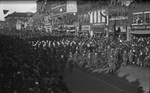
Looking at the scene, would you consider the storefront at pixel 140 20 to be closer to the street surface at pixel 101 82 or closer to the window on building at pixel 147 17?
the window on building at pixel 147 17

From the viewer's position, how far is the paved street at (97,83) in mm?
13930

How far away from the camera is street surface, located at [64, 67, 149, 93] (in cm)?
1397

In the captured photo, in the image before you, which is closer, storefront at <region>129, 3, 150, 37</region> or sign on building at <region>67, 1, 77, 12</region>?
storefront at <region>129, 3, 150, 37</region>

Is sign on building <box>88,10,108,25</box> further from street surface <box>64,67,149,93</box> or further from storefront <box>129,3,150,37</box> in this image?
street surface <box>64,67,149,93</box>

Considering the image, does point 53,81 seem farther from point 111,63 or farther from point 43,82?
point 111,63

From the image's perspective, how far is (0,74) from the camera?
34.3 ft

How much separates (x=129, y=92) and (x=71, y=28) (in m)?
35.3

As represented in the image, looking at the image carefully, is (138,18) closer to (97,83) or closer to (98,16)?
(98,16)

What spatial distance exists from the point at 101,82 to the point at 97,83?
381 mm

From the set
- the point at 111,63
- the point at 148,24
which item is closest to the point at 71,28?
the point at 148,24

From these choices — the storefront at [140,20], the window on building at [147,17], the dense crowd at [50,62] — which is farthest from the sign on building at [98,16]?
the dense crowd at [50,62]

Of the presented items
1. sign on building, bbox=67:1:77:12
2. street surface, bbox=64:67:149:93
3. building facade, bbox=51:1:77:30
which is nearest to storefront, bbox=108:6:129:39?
building facade, bbox=51:1:77:30

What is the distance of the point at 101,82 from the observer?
1590 cm

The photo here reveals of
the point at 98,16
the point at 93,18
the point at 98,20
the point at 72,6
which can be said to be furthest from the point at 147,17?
the point at 72,6
